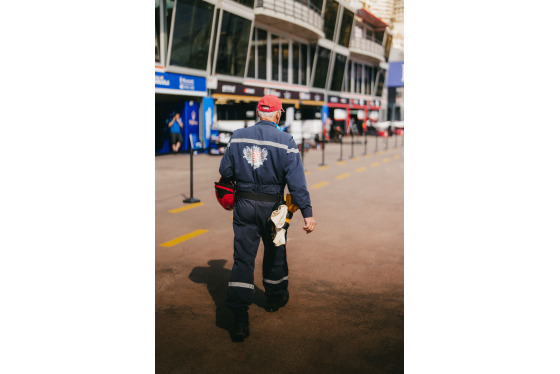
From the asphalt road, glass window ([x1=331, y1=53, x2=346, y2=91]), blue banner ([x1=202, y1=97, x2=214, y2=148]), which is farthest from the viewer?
glass window ([x1=331, y1=53, x2=346, y2=91])

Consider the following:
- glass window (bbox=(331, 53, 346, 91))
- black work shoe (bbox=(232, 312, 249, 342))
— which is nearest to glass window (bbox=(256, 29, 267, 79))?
glass window (bbox=(331, 53, 346, 91))

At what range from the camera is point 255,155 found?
3.32 meters

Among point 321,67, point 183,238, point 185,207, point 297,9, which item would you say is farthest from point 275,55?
point 183,238

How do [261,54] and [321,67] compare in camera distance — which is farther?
[321,67]

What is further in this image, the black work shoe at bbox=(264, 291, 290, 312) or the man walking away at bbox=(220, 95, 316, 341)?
the black work shoe at bbox=(264, 291, 290, 312)

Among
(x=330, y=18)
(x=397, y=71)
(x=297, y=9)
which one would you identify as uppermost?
(x=330, y=18)

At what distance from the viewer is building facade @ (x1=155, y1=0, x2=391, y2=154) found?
1788cm

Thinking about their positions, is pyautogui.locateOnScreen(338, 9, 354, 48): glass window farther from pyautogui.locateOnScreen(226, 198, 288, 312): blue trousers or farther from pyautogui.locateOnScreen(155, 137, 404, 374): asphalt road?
pyautogui.locateOnScreen(226, 198, 288, 312): blue trousers

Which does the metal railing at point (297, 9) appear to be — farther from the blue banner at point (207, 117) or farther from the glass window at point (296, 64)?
the blue banner at point (207, 117)

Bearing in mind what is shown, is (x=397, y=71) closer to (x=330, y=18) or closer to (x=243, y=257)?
(x=330, y=18)

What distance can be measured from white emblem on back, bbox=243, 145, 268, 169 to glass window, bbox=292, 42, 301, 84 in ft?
84.9

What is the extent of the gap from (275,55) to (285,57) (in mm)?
1053

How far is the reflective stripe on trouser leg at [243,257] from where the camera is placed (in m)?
3.36
